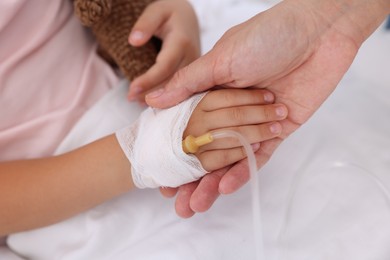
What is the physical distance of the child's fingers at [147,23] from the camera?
3.00 feet

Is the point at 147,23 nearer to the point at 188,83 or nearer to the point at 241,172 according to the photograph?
the point at 188,83

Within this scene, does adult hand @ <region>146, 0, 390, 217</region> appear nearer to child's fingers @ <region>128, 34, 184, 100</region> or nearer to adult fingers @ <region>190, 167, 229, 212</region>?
adult fingers @ <region>190, 167, 229, 212</region>

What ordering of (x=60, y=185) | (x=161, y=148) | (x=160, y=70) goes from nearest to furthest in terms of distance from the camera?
(x=161, y=148), (x=60, y=185), (x=160, y=70)

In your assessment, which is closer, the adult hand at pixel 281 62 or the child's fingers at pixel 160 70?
the adult hand at pixel 281 62

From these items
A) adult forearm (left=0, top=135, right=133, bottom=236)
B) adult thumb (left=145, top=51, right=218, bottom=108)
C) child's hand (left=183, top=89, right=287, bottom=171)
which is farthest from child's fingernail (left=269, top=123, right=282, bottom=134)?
adult forearm (left=0, top=135, right=133, bottom=236)

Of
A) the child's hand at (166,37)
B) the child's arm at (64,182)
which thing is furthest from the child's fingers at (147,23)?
the child's arm at (64,182)

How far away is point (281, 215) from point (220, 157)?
6.1 inches

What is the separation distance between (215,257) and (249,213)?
11cm

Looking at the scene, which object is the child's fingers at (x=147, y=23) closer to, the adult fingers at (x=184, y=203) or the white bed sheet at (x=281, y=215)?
the white bed sheet at (x=281, y=215)

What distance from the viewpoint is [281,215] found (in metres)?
0.80

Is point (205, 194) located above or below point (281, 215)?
above

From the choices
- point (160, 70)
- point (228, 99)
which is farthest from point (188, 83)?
point (160, 70)

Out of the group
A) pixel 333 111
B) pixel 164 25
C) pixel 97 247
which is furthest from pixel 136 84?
pixel 333 111

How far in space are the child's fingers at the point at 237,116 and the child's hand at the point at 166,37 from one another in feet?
0.67
